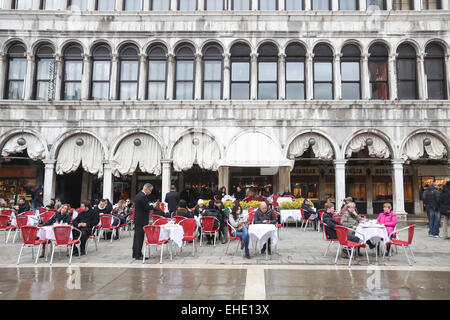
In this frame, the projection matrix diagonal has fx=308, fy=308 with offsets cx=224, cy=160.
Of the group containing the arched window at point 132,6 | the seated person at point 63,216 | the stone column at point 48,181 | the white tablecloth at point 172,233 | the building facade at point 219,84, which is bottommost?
the white tablecloth at point 172,233

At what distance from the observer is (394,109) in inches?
663

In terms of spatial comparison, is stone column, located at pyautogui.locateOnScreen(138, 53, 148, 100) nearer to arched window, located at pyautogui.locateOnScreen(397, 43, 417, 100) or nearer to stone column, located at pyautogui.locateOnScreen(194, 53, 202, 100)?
stone column, located at pyautogui.locateOnScreen(194, 53, 202, 100)

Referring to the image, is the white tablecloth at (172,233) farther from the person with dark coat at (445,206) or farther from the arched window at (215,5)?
the arched window at (215,5)

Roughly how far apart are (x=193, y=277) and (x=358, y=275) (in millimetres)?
3495

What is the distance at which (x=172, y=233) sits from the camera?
8.21 metres

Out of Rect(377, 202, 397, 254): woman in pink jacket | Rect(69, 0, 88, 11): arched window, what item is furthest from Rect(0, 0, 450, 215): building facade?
Rect(377, 202, 397, 254): woman in pink jacket

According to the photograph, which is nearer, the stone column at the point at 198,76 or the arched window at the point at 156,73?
the stone column at the point at 198,76

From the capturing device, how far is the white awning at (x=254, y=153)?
15555 mm

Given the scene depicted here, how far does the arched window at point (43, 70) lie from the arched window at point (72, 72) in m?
0.80

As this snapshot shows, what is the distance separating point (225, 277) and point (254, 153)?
10303 mm

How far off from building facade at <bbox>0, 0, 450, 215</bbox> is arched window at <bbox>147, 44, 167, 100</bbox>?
0.21 ft

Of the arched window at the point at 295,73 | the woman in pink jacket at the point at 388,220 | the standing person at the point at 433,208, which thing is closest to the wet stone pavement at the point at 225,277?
the woman in pink jacket at the point at 388,220
